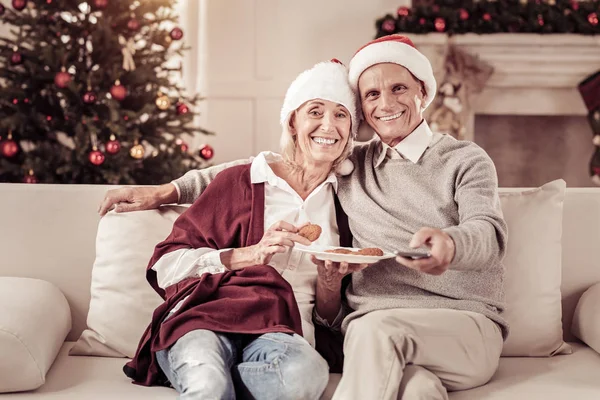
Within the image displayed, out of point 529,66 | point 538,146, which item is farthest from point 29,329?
point 538,146

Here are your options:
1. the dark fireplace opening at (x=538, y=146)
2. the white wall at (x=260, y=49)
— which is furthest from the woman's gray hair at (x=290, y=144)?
the dark fireplace opening at (x=538, y=146)

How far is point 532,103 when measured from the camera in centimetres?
564

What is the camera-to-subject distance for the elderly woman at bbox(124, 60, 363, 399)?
70.7 inches

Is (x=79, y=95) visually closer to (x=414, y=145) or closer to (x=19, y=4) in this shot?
(x=19, y=4)

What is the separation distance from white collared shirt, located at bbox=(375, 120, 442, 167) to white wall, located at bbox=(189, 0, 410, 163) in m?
3.62

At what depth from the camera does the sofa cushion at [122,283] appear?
2.13 m

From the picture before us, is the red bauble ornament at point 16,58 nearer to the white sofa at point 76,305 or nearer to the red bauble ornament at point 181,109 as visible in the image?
the red bauble ornament at point 181,109

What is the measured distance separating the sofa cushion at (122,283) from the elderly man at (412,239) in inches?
2.1

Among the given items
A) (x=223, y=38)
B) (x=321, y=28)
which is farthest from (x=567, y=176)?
(x=223, y=38)

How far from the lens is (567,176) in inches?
230

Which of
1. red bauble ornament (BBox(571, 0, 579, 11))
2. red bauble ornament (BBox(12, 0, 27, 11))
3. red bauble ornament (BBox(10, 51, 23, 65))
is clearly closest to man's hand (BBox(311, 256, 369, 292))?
red bauble ornament (BBox(10, 51, 23, 65))

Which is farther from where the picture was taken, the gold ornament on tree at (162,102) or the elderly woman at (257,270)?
the gold ornament on tree at (162,102)

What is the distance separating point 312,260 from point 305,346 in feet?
0.68

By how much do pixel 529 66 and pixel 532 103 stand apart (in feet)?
0.99
